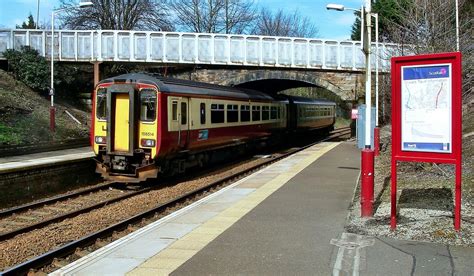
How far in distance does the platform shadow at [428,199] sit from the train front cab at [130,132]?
7334 mm

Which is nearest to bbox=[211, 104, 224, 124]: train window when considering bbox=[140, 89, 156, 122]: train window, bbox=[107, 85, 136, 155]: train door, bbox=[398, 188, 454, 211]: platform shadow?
bbox=[140, 89, 156, 122]: train window

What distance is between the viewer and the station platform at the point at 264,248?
242 inches

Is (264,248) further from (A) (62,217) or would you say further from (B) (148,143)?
(B) (148,143)

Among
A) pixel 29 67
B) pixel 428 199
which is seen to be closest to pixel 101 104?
pixel 428 199

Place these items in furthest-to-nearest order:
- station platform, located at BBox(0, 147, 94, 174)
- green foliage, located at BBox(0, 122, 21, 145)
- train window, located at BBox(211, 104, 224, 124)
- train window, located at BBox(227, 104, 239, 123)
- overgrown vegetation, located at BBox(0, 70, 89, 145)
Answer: overgrown vegetation, located at BBox(0, 70, 89, 145) < green foliage, located at BBox(0, 122, 21, 145) < train window, located at BBox(227, 104, 239, 123) < train window, located at BBox(211, 104, 224, 124) < station platform, located at BBox(0, 147, 94, 174)

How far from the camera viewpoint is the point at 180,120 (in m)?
16.1

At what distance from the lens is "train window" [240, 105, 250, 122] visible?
2203cm

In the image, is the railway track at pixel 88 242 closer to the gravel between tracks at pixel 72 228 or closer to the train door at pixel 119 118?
the gravel between tracks at pixel 72 228

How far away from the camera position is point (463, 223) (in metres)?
8.10

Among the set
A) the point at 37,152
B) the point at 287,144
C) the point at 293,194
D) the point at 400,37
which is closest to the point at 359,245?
the point at 293,194

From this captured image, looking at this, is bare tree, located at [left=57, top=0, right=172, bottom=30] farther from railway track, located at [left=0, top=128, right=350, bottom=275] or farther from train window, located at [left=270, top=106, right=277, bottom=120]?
railway track, located at [left=0, top=128, right=350, bottom=275]

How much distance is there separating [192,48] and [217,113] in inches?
625

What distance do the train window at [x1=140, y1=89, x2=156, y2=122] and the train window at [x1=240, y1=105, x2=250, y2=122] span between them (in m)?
7.37

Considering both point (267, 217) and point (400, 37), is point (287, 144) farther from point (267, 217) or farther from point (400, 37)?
point (267, 217)
